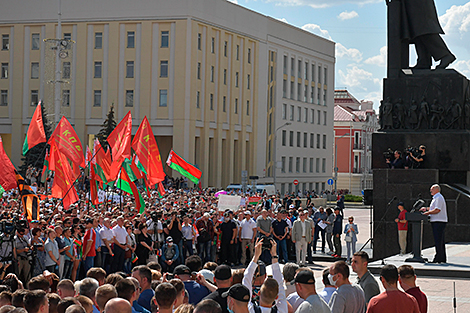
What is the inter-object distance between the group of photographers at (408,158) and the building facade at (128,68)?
40.0m

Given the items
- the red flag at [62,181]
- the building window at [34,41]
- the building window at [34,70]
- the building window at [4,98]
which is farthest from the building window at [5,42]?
the red flag at [62,181]

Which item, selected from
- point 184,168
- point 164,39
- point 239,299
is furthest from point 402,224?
point 164,39

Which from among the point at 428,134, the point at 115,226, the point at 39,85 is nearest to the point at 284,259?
the point at 428,134

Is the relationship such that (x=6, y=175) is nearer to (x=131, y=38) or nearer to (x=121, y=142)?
(x=121, y=142)

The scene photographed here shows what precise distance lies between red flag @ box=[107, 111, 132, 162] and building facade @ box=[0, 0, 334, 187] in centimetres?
3734

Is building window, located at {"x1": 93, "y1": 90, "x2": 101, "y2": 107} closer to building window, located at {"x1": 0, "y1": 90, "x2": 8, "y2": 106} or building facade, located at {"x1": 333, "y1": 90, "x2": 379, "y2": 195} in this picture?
building window, located at {"x1": 0, "y1": 90, "x2": 8, "y2": 106}

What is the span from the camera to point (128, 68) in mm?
61688

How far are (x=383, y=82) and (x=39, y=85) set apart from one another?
46533 mm

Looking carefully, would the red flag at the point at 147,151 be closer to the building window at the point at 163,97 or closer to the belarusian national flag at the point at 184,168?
the belarusian national flag at the point at 184,168

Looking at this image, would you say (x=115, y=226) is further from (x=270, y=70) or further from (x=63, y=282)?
(x=270, y=70)

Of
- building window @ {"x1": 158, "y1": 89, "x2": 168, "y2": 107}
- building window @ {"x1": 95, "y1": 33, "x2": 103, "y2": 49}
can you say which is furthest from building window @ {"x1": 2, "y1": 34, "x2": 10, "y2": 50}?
building window @ {"x1": 158, "y1": 89, "x2": 168, "y2": 107}

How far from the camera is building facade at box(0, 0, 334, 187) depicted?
6050cm

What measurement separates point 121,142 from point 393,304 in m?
16.1

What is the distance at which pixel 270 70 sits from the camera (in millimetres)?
75312
